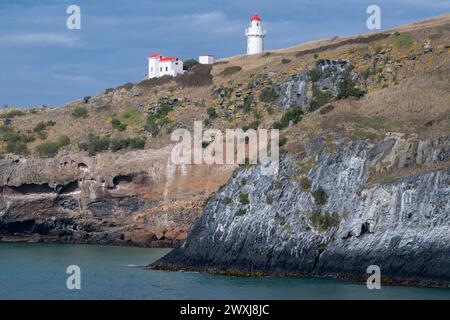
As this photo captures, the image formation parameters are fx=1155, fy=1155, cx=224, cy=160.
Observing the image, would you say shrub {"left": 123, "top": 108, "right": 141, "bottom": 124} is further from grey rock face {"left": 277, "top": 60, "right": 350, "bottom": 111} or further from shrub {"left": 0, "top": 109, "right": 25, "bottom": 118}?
shrub {"left": 0, "top": 109, "right": 25, "bottom": 118}

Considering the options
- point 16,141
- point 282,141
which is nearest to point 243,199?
point 282,141

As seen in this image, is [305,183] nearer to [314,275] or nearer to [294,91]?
[314,275]

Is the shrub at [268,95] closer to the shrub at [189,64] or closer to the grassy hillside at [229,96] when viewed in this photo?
the grassy hillside at [229,96]

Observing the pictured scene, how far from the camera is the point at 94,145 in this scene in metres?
82.3

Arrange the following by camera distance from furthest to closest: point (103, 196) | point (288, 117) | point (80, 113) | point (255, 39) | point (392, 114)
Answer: point (255, 39)
point (80, 113)
point (103, 196)
point (288, 117)
point (392, 114)

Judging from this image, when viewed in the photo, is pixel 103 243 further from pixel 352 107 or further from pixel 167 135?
pixel 352 107

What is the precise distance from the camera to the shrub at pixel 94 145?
82.1m

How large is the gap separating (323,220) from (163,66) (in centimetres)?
4379

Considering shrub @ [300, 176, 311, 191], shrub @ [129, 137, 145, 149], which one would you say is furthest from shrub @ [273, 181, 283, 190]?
shrub @ [129, 137, 145, 149]

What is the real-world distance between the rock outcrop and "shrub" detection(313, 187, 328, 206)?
61.0 feet

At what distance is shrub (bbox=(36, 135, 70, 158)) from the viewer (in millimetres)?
82894
